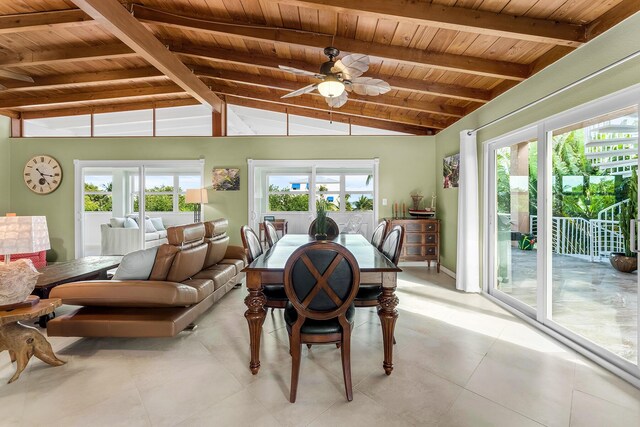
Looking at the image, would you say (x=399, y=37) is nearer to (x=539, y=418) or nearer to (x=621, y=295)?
(x=621, y=295)

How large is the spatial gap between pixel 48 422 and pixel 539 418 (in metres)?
2.66

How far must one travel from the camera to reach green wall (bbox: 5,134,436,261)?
591 centimetres

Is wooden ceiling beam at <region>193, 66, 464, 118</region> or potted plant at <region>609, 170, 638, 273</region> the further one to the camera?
wooden ceiling beam at <region>193, 66, 464, 118</region>

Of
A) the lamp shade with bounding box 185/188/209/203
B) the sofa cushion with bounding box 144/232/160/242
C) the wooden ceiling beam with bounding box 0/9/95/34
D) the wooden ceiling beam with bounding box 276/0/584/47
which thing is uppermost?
the wooden ceiling beam with bounding box 0/9/95/34

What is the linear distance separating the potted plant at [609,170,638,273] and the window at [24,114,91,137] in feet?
25.2

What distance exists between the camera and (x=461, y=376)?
214cm

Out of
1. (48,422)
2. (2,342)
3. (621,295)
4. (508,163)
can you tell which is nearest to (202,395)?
(48,422)

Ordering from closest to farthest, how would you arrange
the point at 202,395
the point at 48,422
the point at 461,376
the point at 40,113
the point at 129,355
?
the point at 48,422
the point at 202,395
the point at 461,376
the point at 129,355
the point at 40,113

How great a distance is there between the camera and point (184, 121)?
238 inches

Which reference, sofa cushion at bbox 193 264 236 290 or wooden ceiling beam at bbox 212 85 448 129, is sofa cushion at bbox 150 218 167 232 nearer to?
wooden ceiling beam at bbox 212 85 448 129

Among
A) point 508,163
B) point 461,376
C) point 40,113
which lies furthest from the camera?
point 40,113

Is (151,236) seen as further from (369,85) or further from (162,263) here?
(369,85)

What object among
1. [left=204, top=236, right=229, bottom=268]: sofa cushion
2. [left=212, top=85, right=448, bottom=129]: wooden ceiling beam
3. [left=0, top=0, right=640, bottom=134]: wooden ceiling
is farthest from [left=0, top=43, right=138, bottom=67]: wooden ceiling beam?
[left=204, top=236, right=229, bottom=268]: sofa cushion

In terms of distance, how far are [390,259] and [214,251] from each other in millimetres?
2015
